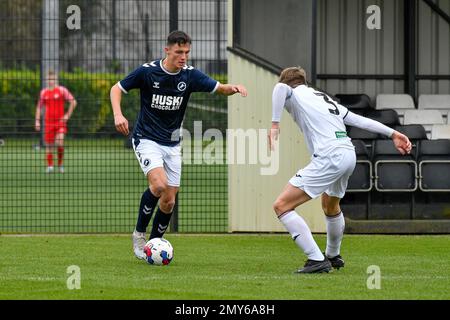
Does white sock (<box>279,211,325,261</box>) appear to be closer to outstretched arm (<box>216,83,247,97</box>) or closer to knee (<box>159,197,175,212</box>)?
outstretched arm (<box>216,83,247,97</box>)

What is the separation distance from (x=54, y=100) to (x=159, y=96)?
30.7 ft

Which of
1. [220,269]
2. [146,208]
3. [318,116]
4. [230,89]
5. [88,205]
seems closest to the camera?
[318,116]

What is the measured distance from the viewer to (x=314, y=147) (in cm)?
1119

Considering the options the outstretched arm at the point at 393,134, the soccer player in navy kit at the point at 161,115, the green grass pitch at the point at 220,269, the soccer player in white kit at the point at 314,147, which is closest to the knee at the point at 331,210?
the soccer player in white kit at the point at 314,147

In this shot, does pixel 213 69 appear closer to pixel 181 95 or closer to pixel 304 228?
pixel 181 95

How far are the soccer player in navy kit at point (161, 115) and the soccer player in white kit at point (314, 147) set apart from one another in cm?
97

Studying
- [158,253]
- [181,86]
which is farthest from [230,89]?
[158,253]

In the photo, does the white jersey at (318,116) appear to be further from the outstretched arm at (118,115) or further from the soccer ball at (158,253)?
the soccer ball at (158,253)

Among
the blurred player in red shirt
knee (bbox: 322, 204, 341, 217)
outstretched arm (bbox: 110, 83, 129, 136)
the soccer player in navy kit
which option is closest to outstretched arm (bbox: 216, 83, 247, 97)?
the soccer player in navy kit

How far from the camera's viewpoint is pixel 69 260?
40.2 ft

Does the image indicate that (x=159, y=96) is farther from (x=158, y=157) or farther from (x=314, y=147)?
(x=314, y=147)

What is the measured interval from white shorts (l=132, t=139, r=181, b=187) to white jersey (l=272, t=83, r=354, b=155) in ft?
5.37

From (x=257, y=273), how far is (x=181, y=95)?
7.23 ft

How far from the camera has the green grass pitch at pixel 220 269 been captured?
378 inches
